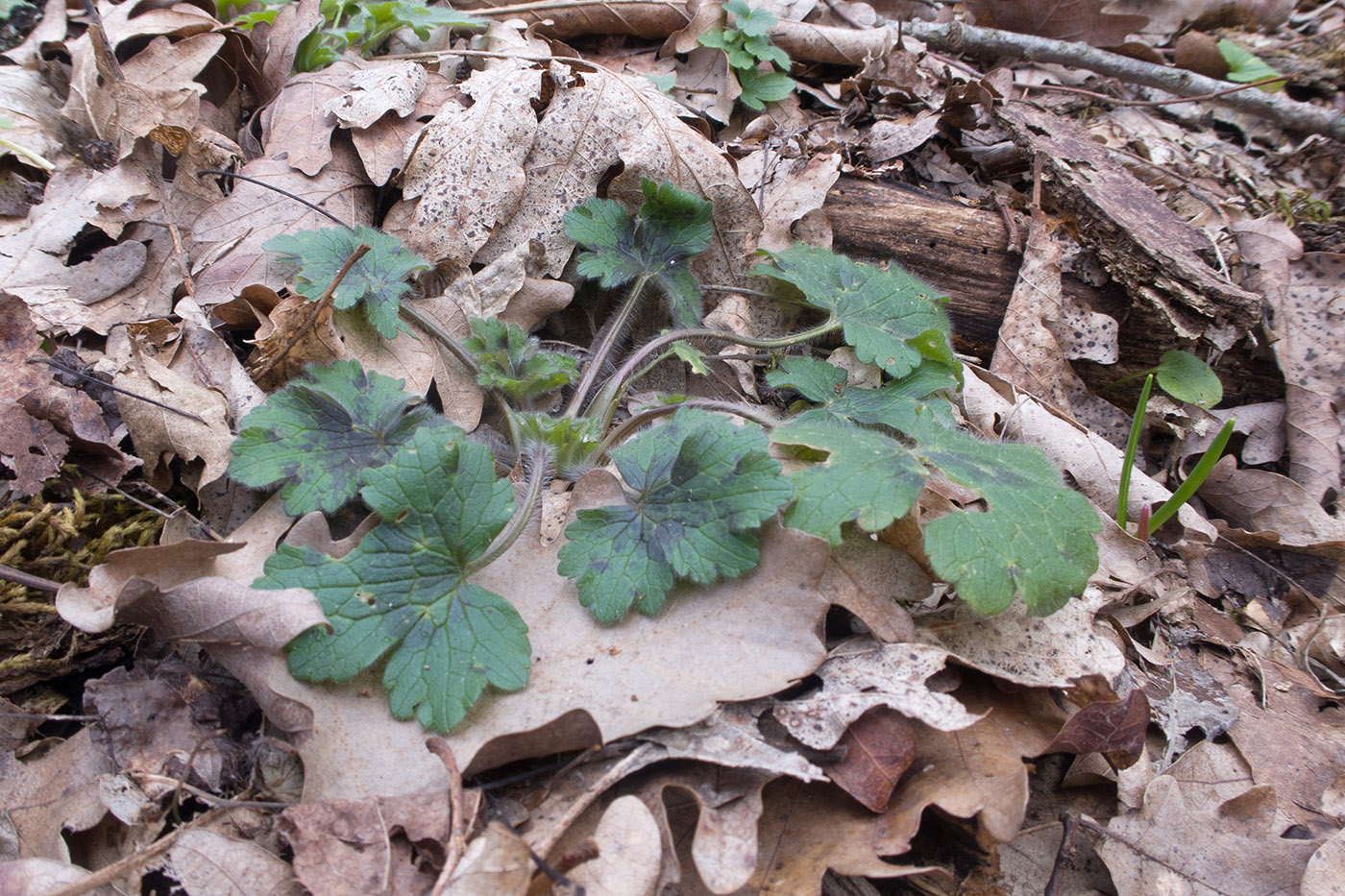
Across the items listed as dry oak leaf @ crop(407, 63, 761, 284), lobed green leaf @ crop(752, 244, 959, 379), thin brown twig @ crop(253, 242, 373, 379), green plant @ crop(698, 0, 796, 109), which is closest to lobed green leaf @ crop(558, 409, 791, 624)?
lobed green leaf @ crop(752, 244, 959, 379)

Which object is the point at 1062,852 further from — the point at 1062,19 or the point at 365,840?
the point at 1062,19

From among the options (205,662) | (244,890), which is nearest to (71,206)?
(205,662)

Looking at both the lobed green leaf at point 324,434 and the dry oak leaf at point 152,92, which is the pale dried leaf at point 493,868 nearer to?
the lobed green leaf at point 324,434

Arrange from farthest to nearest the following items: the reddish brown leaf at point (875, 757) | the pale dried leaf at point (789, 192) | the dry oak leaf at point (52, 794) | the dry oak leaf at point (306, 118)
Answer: the pale dried leaf at point (789, 192)
the dry oak leaf at point (306, 118)
the reddish brown leaf at point (875, 757)
the dry oak leaf at point (52, 794)

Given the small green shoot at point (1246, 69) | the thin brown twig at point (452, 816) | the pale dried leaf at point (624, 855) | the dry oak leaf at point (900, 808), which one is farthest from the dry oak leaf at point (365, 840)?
the small green shoot at point (1246, 69)

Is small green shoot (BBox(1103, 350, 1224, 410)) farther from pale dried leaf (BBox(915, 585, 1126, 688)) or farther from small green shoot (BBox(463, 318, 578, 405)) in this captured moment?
small green shoot (BBox(463, 318, 578, 405))
